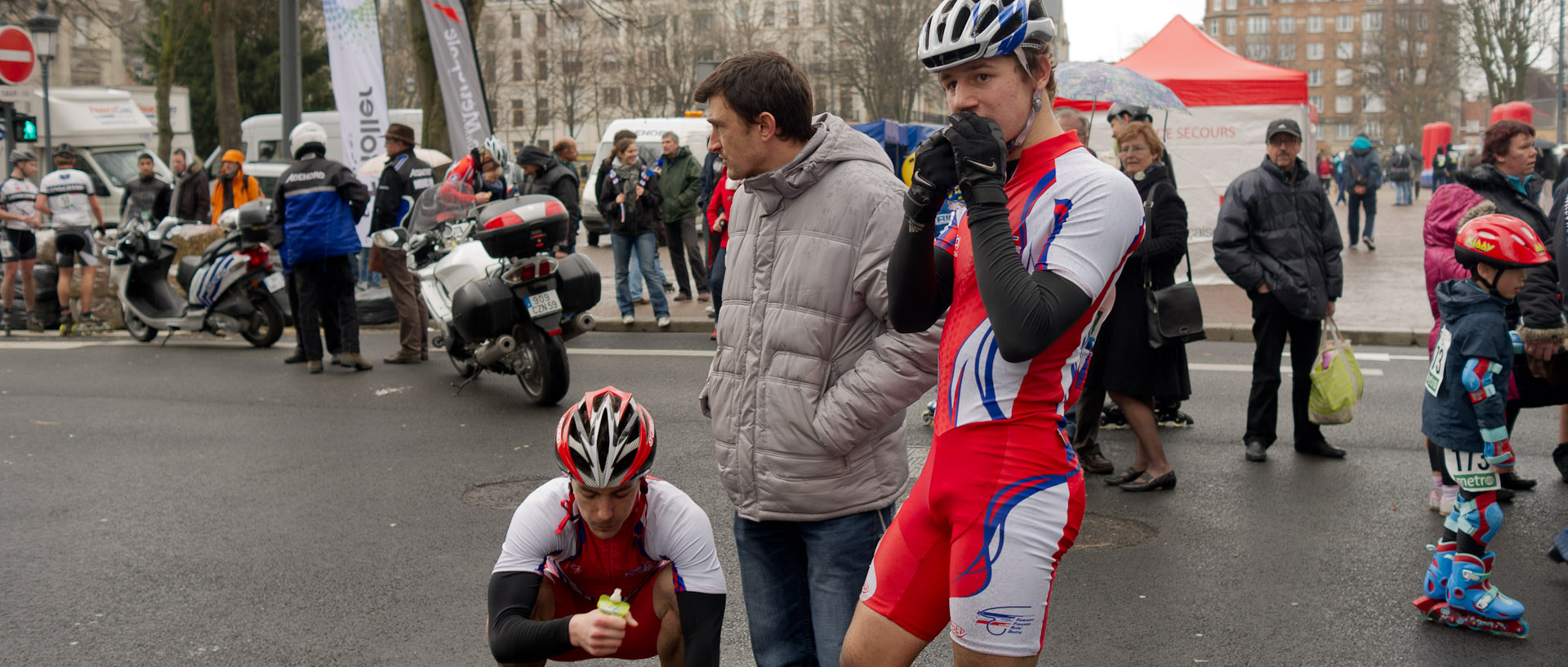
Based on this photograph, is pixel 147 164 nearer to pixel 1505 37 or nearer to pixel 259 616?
pixel 259 616

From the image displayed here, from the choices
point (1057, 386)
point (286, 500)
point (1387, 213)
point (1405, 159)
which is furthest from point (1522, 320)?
point (1405, 159)

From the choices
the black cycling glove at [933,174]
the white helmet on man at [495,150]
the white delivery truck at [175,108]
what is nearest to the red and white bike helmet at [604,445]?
the black cycling glove at [933,174]

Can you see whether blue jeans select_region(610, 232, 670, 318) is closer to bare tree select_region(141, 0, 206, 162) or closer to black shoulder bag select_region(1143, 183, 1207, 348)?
black shoulder bag select_region(1143, 183, 1207, 348)

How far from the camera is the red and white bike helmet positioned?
10.2 feet

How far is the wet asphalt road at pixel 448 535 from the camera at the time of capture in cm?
451

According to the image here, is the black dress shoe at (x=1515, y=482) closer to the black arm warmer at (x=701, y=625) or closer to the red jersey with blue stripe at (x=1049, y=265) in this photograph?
the black arm warmer at (x=701, y=625)

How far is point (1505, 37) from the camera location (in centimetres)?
5316

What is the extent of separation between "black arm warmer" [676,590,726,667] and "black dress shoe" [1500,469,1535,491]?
4936mm

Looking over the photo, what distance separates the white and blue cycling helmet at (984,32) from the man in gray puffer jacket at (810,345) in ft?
1.82

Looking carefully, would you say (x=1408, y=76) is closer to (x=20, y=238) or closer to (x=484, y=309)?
(x=20, y=238)

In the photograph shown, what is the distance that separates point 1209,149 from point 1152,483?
10.3 m

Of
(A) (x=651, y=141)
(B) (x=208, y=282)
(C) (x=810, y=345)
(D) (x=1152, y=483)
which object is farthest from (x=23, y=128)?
(C) (x=810, y=345)

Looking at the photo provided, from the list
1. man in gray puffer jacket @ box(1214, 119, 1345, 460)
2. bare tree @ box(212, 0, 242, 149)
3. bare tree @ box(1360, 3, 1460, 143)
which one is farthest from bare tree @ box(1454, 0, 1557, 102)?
man in gray puffer jacket @ box(1214, 119, 1345, 460)

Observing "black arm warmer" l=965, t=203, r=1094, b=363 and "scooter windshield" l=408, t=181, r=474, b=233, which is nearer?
"black arm warmer" l=965, t=203, r=1094, b=363
